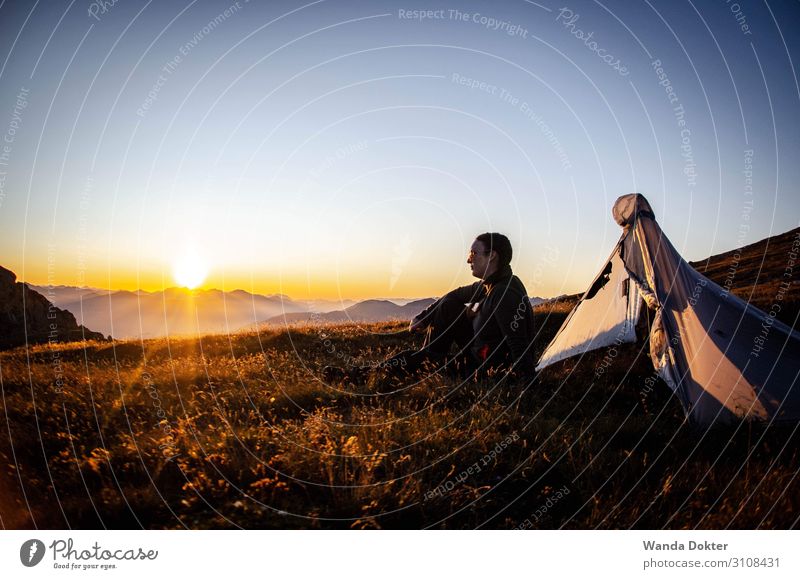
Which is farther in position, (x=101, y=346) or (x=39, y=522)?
(x=101, y=346)

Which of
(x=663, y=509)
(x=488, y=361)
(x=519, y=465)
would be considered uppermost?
(x=488, y=361)

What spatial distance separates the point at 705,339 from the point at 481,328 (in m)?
2.76

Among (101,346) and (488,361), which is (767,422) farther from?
(101,346)

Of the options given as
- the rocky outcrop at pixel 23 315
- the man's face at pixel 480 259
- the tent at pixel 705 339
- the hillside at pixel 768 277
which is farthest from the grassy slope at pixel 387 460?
the rocky outcrop at pixel 23 315

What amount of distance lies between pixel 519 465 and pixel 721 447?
2.15 m

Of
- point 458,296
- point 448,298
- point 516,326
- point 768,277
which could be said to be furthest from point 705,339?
point 768,277

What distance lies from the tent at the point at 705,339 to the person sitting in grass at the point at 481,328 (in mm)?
1701

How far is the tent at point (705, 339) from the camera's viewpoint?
460cm

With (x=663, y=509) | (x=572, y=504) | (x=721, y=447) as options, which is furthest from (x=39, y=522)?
(x=721, y=447)

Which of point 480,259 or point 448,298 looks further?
point 448,298

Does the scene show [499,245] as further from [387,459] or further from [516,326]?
[387,459]

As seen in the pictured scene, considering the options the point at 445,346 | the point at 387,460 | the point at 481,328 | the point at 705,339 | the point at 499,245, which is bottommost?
the point at 387,460

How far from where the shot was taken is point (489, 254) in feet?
20.6

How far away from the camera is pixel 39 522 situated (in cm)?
322
